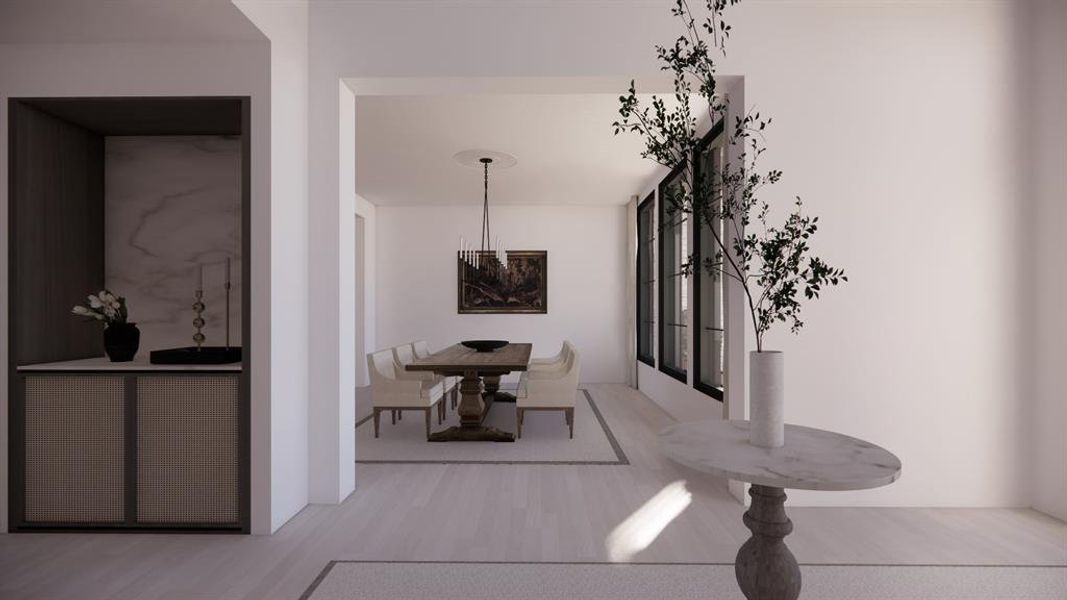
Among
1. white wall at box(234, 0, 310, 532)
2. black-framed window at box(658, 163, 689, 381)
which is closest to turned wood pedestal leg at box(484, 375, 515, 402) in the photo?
black-framed window at box(658, 163, 689, 381)

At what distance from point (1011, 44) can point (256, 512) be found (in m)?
5.18

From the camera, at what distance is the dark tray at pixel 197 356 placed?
3.06 meters

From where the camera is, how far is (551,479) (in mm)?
3867

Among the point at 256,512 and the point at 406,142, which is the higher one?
the point at 406,142

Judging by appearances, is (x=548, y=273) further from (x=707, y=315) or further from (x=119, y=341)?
(x=119, y=341)

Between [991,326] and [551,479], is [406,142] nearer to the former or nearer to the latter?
[551,479]

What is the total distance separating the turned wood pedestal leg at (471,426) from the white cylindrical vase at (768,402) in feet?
11.2

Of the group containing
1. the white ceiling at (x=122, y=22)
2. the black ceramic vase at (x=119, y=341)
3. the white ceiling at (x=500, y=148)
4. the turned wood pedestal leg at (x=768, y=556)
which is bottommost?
the turned wood pedestal leg at (x=768, y=556)

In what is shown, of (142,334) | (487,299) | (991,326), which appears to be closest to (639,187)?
(487,299)

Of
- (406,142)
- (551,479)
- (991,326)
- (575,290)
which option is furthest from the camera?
(575,290)

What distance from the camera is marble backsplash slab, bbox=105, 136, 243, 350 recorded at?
348 centimetres

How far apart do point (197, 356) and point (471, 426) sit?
8.27 ft

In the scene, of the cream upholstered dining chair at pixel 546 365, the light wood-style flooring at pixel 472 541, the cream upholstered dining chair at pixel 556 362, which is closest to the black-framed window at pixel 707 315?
the cream upholstered dining chair at pixel 546 365

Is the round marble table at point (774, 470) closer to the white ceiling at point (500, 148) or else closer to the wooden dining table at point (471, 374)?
the wooden dining table at point (471, 374)
